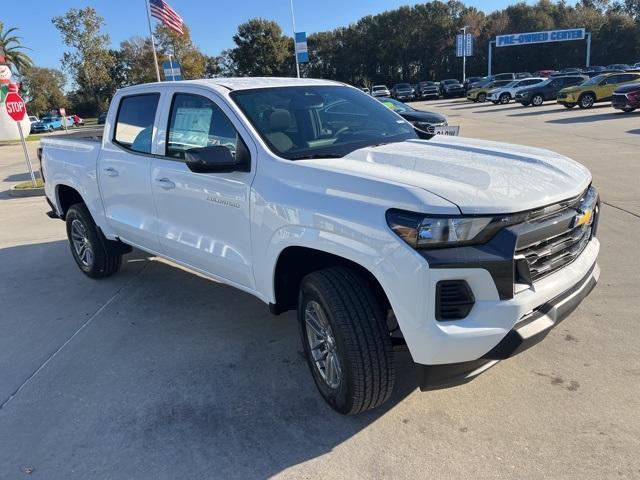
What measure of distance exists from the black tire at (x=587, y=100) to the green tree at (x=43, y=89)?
63.4 meters

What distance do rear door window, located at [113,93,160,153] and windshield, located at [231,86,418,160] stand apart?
3.33 ft

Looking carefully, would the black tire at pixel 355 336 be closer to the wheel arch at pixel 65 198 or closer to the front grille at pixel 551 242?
the front grille at pixel 551 242

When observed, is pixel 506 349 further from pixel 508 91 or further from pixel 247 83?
pixel 508 91

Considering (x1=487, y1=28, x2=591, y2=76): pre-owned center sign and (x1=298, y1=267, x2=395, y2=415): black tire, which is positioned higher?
(x1=487, y1=28, x2=591, y2=76): pre-owned center sign

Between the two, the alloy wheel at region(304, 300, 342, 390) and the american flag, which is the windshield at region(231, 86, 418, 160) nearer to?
the alloy wheel at region(304, 300, 342, 390)

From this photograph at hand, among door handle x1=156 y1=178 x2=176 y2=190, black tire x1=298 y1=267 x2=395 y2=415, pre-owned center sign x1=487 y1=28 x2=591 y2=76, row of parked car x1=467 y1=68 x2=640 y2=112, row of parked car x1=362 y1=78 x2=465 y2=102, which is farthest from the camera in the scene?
pre-owned center sign x1=487 y1=28 x2=591 y2=76

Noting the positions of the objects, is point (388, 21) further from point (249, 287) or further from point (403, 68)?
point (249, 287)

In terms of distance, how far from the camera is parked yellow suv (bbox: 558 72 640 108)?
2455cm

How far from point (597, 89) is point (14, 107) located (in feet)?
77.9

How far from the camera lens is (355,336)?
2.70m

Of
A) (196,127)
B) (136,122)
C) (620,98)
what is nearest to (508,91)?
(620,98)

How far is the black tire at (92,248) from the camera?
17.7ft

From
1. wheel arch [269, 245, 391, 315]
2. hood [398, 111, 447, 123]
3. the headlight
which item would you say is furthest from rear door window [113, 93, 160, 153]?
hood [398, 111, 447, 123]

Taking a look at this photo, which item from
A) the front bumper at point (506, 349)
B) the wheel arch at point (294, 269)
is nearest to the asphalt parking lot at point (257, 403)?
the front bumper at point (506, 349)
